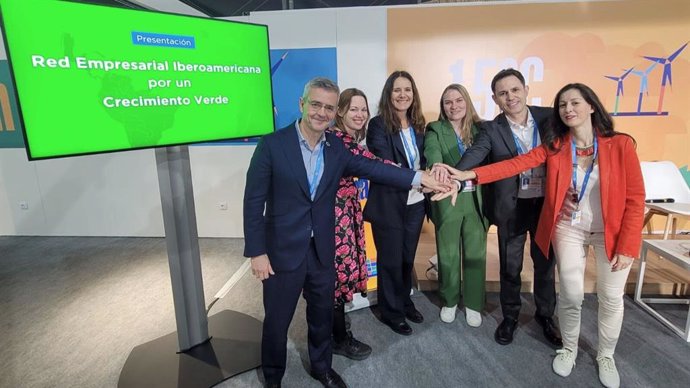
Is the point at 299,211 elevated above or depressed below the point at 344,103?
below

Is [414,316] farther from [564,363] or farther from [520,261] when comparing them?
[564,363]

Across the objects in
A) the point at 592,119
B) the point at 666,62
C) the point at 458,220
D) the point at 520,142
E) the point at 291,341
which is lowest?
the point at 291,341

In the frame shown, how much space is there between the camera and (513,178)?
7.61 ft

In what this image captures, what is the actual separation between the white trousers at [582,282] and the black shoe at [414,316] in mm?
959

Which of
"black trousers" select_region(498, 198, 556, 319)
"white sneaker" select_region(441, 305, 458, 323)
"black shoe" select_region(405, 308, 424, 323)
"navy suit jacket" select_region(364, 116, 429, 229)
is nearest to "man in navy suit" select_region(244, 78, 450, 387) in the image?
"navy suit jacket" select_region(364, 116, 429, 229)

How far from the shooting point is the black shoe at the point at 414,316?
2.81 metres

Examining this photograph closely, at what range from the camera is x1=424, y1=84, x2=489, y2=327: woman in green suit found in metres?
2.46

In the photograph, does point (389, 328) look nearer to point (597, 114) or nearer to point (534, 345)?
point (534, 345)

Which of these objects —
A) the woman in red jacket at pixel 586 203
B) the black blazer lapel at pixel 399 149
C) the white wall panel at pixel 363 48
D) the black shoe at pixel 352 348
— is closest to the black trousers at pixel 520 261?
the woman in red jacket at pixel 586 203

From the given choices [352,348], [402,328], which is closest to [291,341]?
[352,348]

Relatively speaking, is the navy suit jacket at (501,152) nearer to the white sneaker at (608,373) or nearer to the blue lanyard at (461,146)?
the blue lanyard at (461,146)

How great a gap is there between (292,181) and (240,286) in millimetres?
2089

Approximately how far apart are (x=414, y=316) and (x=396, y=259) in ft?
1.84

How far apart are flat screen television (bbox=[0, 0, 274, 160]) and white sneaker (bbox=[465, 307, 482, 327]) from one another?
1996mm
